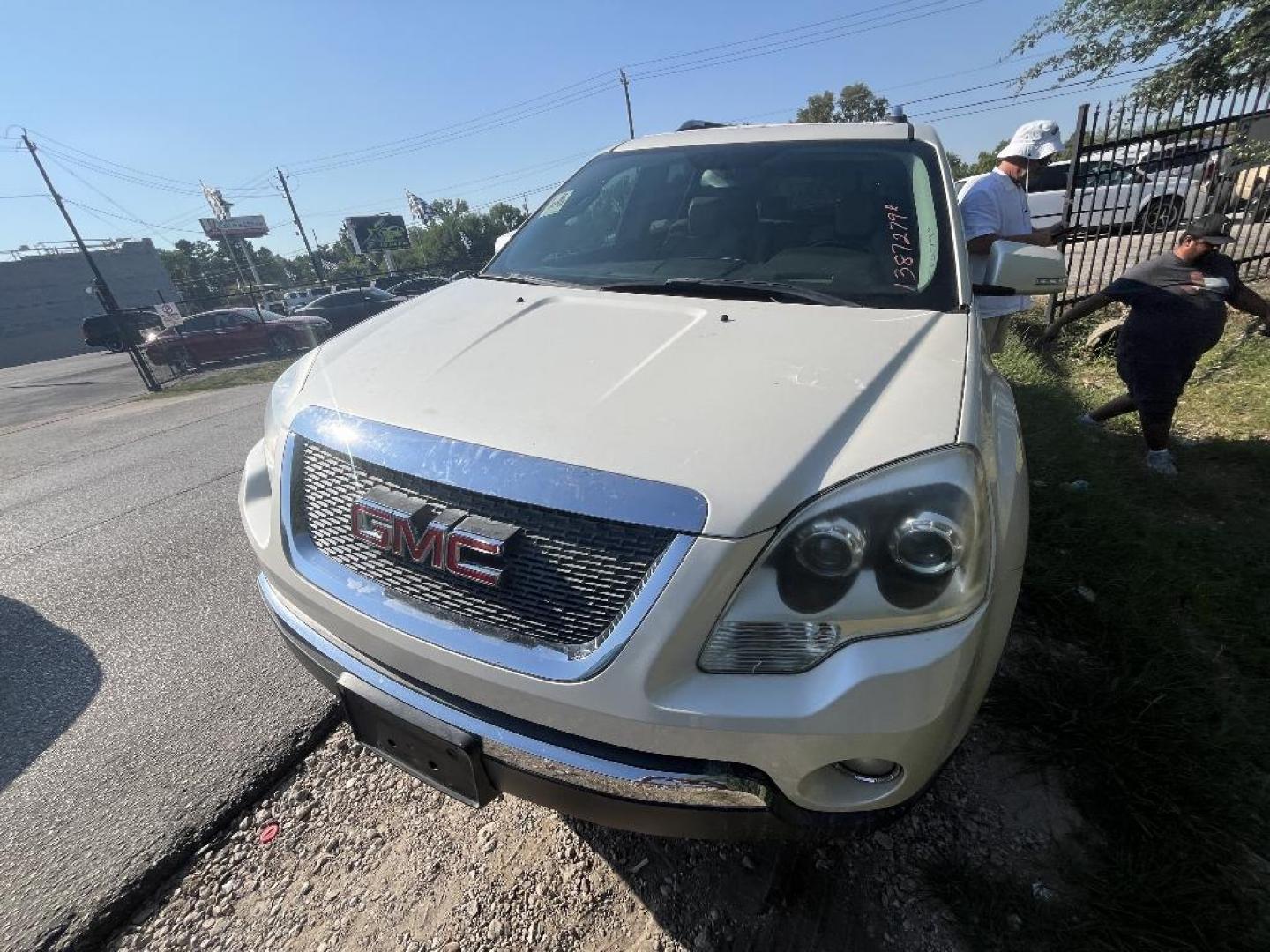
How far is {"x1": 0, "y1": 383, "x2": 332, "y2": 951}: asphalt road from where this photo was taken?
1.74m

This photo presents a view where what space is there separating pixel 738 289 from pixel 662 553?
115cm

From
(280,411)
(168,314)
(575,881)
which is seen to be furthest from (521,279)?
(168,314)

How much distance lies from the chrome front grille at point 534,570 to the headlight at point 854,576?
Answer: 8.1 inches

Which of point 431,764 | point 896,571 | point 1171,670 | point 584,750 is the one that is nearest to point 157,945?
point 431,764

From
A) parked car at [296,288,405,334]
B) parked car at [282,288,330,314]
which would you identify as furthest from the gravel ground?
parked car at [282,288,330,314]

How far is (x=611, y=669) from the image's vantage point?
3.70 feet

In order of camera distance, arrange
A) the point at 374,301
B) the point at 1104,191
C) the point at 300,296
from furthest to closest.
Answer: the point at 300,296, the point at 374,301, the point at 1104,191

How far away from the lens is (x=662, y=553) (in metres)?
1.12

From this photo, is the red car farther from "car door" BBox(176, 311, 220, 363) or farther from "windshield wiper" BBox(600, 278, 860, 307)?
"windshield wiper" BBox(600, 278, 860, 307)

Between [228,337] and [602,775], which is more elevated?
[602,775]

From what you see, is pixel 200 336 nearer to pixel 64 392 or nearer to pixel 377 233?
pixel 64 392

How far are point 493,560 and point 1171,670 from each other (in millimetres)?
2417

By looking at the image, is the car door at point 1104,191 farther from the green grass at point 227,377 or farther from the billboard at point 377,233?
the billboard at point 377,233

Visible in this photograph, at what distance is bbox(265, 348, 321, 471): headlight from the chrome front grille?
0.29m
